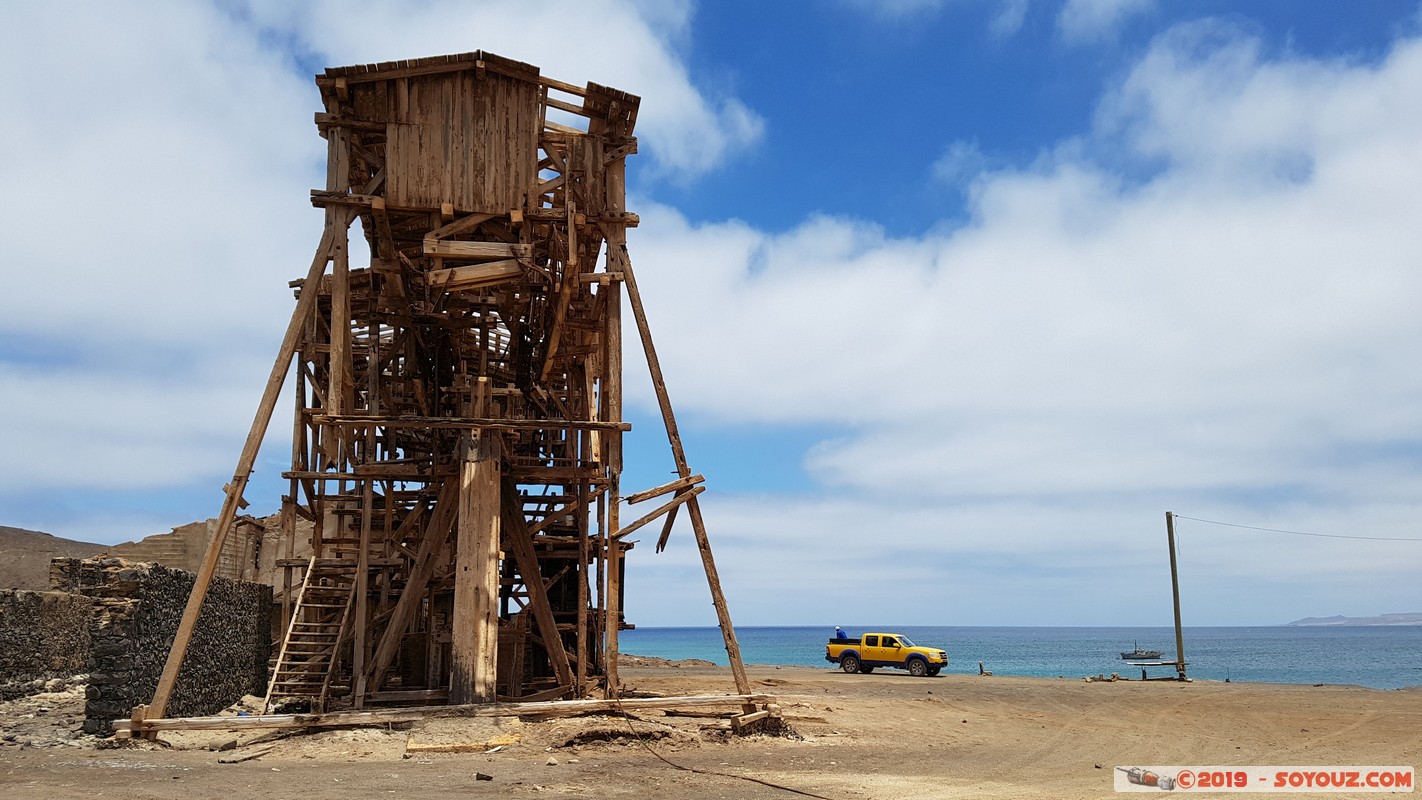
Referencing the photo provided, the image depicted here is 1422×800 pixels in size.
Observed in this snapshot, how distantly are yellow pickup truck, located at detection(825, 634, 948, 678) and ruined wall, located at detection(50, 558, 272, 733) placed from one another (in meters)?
26.1

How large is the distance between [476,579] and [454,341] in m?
8.94

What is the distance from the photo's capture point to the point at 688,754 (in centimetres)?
1541

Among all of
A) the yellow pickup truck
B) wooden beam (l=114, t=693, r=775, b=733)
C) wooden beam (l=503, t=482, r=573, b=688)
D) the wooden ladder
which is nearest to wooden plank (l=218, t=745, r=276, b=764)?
wooden beam (l=114, t=693, r=775, b=733)

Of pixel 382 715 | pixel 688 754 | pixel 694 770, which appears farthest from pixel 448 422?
pixel 694 770

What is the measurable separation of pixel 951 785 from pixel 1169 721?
12.5 meters

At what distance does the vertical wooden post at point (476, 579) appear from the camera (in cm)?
1605

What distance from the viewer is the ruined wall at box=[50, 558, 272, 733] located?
15.5 m

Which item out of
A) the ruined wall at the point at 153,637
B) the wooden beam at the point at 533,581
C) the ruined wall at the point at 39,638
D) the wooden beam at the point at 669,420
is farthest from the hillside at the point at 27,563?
the wooden beam at the point at 669,420

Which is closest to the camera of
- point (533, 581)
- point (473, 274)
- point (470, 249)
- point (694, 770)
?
point (694, 770)

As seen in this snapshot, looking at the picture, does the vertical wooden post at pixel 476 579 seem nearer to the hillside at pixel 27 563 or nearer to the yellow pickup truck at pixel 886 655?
the yellow pickup truck at pixel 886 655

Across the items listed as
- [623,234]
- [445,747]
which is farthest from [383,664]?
[623,234]

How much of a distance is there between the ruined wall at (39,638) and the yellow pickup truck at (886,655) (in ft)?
91.0

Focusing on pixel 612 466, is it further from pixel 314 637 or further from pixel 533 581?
pixel 314 637

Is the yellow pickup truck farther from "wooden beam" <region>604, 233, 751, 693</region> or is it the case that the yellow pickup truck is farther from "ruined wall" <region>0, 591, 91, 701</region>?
"ruined wall" <region>0, 591, 91, 701</region>
